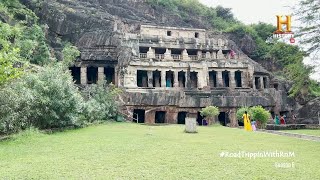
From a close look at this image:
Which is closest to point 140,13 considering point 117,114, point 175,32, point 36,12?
point 175,32

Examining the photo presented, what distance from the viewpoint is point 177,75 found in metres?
36.5

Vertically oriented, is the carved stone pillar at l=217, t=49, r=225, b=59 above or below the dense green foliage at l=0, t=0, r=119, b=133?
above

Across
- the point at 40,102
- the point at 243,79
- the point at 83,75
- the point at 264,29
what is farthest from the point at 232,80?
the point at 40,102

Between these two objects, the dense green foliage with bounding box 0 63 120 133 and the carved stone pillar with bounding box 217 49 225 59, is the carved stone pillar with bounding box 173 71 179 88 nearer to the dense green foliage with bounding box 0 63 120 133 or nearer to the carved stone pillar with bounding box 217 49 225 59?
the carved stone pillar with bounding box 217 49 225 59

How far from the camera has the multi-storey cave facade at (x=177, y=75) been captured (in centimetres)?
3012

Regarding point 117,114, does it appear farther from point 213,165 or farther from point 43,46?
point 213,165

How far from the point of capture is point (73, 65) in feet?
117

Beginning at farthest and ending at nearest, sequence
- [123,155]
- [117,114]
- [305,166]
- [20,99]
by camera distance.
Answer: [117,114] < [20,99] < [123,155] < [305,166]

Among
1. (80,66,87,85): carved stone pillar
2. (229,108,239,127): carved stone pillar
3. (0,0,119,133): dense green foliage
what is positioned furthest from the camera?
Answer: (80,66,87,85): carved stone pillar

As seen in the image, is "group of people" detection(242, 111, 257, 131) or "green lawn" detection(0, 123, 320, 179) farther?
"group of people" detection(242, 111, 257, 131)

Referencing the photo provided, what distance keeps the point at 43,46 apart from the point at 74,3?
47.0ft

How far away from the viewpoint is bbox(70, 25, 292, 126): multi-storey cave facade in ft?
98.8

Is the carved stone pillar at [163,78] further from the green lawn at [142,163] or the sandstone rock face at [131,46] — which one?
the green lawn at [142,163]

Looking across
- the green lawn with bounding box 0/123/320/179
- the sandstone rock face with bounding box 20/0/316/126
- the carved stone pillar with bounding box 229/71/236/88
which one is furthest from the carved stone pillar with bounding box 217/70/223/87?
the green lawn with bounding box 0/123/320/179
